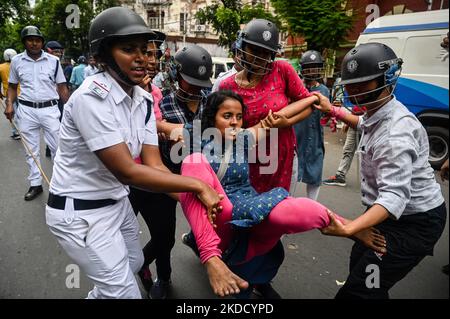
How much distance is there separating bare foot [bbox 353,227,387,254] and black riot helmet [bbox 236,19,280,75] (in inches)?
47.6

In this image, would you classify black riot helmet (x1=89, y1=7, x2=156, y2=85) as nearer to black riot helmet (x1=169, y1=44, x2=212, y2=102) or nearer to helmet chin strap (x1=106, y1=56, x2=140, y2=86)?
helmet chin strap (x1=106, y1=56, x2=140, y2=86)

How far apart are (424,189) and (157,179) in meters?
1.36

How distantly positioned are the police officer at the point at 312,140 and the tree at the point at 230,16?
12378 millimetres

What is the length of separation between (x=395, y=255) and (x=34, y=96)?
14.1ft

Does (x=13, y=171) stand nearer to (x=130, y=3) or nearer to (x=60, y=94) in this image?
(x=60, y=94)

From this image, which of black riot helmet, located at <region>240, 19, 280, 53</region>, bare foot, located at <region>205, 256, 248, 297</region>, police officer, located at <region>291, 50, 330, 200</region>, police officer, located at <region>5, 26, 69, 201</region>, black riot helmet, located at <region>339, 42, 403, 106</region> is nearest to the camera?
bare foot, located at <region>205, 256, 248, 297</region>

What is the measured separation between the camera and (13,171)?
5.28 m

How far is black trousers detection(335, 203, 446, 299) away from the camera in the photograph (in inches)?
63.1

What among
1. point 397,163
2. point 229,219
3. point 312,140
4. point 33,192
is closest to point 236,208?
point 229,219

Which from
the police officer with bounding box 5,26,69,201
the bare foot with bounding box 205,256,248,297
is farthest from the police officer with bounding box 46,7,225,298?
the police officer with bounding box 5,26,69,201

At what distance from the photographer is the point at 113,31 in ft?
4.79

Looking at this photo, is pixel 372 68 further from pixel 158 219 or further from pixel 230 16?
pixel 230 16

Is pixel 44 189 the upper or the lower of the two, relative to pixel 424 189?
lower

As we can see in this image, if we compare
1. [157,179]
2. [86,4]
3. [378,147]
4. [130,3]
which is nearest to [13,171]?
[157,179]
